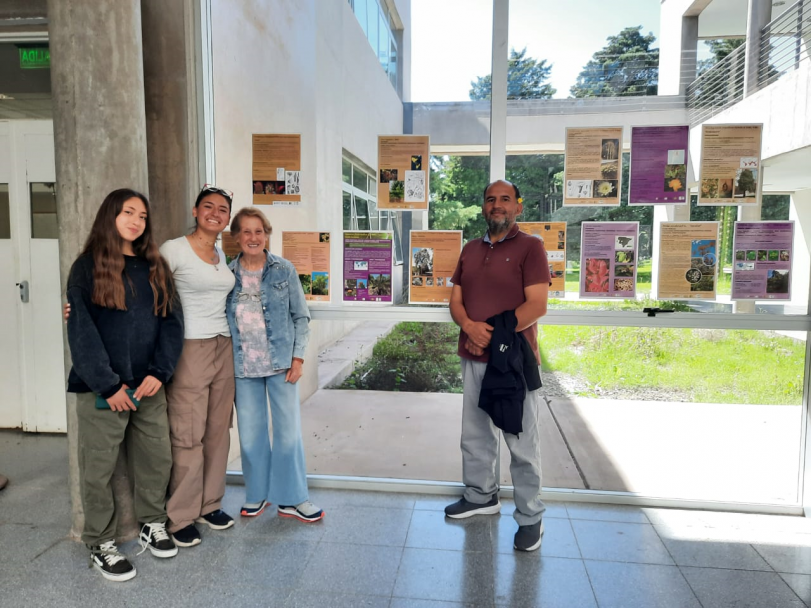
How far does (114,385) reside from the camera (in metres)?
2.35

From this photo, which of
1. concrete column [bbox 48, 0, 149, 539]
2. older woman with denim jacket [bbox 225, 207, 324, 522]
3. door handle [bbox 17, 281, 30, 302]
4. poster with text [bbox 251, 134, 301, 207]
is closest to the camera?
concrete column [bbox 48, 0, 149, 539]

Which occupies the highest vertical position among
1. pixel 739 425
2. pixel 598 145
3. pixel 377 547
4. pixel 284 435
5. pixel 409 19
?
pixel 409 19

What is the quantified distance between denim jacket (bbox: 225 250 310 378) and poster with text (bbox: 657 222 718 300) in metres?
2.10

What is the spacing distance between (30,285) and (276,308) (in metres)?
2.67

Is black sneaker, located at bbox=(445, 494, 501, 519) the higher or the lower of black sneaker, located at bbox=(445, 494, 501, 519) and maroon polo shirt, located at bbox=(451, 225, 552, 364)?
the lower

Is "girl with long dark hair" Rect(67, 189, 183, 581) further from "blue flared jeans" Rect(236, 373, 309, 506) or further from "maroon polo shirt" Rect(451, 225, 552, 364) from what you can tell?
"maroon polo shirt" Rect(451, 225, 552, 364)

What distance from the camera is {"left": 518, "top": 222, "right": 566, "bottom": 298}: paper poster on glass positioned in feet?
10.2

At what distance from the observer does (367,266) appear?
3.30 metres

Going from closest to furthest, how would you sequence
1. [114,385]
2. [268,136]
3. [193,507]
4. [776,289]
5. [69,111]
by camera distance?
1. [114,385]
2. [69,111]
3. [193,507]
4. [776,289]
5. [268,136]

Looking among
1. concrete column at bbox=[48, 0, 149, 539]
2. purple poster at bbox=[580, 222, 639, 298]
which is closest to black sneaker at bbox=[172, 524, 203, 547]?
concrete column at bbox=[48, 0, 149, 539]

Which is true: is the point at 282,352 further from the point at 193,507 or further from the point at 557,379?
the point at 557,379

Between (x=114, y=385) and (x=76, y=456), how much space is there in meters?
0.70

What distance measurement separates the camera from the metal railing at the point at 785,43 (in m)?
2.91

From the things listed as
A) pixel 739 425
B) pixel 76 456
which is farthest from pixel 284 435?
pixel 739 425
